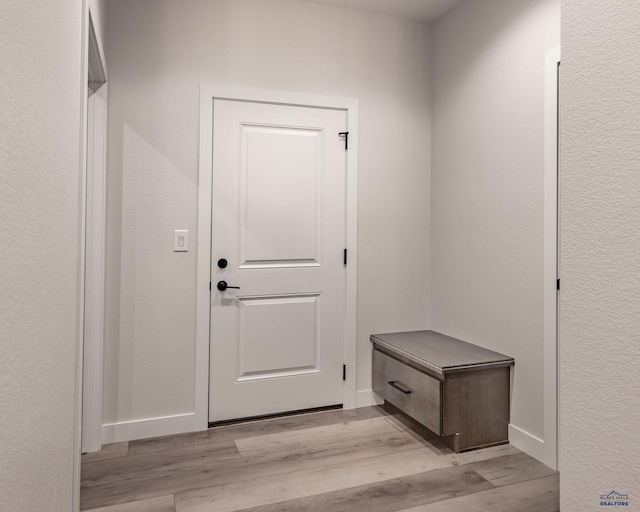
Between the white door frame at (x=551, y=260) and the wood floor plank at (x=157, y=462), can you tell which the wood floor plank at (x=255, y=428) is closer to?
the wood floor plank at (x=157, y=462)

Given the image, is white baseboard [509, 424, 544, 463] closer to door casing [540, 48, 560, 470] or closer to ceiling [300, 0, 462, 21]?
door casing [540, 48, 560, 470]

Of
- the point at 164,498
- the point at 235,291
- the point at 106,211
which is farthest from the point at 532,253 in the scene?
the point at 106,211

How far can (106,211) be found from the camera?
2525 mm

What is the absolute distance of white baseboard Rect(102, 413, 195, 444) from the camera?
2.54m

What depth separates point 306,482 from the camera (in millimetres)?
2141

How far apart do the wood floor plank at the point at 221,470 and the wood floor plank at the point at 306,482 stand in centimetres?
5

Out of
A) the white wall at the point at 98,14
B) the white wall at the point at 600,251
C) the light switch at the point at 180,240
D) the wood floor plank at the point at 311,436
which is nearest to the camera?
the white wall at the point at 600,251

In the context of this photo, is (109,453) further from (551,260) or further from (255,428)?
(551,260)

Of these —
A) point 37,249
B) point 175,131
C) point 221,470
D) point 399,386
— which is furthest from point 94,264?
point 399,386

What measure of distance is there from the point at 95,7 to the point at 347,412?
2.65 metres

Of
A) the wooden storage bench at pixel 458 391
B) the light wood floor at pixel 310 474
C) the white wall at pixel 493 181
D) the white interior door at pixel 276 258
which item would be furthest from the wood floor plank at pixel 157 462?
the white wall at pixel 493 181

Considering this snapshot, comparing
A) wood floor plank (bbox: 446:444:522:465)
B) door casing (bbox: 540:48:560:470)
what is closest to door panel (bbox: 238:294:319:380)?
wood floor plank (bbox: 446:444:522:465)

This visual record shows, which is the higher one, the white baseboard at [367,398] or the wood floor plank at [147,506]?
the white baseboard at [367,398]

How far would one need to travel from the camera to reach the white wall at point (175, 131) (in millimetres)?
2564
